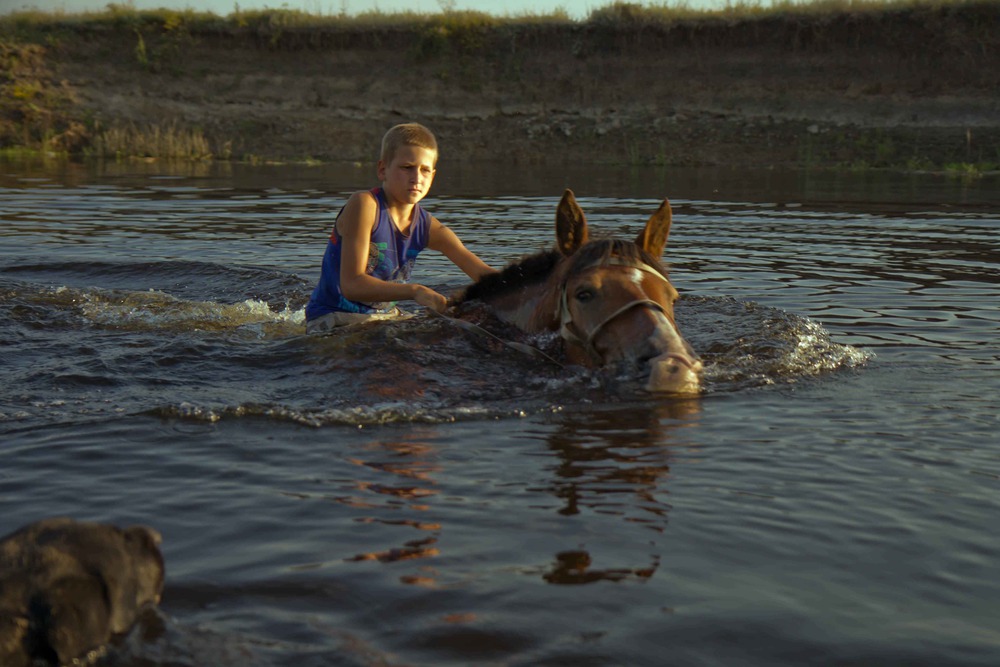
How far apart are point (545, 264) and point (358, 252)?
1295mm

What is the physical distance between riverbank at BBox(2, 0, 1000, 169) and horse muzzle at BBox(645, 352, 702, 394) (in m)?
24.4

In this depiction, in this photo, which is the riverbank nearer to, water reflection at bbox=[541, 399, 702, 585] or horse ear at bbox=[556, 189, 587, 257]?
horse ear at bbox=[556, 189, 587, 257]

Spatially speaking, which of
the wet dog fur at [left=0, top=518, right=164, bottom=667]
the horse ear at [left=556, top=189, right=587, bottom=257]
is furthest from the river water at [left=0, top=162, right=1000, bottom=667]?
the horse ear at [left=556, top=189, right=587, bottom=257]

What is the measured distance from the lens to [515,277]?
25.3 ft

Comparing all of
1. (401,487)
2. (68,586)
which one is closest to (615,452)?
(401,487)

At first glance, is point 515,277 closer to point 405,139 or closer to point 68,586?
point 405,139

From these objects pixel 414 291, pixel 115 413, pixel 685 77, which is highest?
pixel 685 77

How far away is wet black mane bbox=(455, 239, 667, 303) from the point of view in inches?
266

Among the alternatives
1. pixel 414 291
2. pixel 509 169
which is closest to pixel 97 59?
Answer: pixel 509 169

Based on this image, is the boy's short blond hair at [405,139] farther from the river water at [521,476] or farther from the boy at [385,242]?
the river water at [521,476]

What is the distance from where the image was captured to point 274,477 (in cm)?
481

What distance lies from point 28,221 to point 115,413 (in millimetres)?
11469

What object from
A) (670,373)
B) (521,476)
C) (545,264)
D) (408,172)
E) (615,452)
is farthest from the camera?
(408,172)

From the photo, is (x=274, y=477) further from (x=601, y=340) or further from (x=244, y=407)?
(x=601, y=340)
